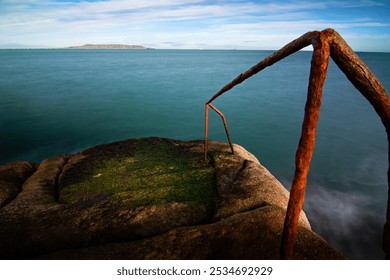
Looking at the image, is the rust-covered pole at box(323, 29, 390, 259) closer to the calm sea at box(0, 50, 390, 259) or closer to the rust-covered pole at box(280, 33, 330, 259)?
the rust-covered pole at box(280, 33, 330, 259)

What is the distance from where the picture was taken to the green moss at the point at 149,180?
5.59 metres

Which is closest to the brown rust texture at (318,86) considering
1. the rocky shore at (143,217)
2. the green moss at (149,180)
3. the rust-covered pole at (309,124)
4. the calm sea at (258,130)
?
the rust-covered pole at (309,124)

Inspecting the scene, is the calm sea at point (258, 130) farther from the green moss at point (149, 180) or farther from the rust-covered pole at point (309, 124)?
the rust-covered pole at point (309, 124)

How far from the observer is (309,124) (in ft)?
7.43

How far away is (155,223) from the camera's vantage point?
4.62m

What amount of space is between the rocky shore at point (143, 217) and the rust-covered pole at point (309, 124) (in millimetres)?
957

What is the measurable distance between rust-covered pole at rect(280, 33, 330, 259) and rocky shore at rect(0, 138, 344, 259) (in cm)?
96

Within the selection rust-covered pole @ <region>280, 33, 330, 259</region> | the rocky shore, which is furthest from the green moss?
rust-covered pole @ <region>280, 33, 330, 259</region>

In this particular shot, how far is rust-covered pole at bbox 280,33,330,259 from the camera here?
2.15m

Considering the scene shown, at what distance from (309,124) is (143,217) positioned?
363 centimetres

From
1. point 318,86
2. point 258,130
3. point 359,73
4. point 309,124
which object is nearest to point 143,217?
point 309,124

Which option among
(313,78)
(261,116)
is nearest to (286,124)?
(261,116)

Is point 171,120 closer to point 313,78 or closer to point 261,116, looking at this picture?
point 261,116

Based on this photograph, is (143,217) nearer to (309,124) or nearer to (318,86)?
(309,124)
